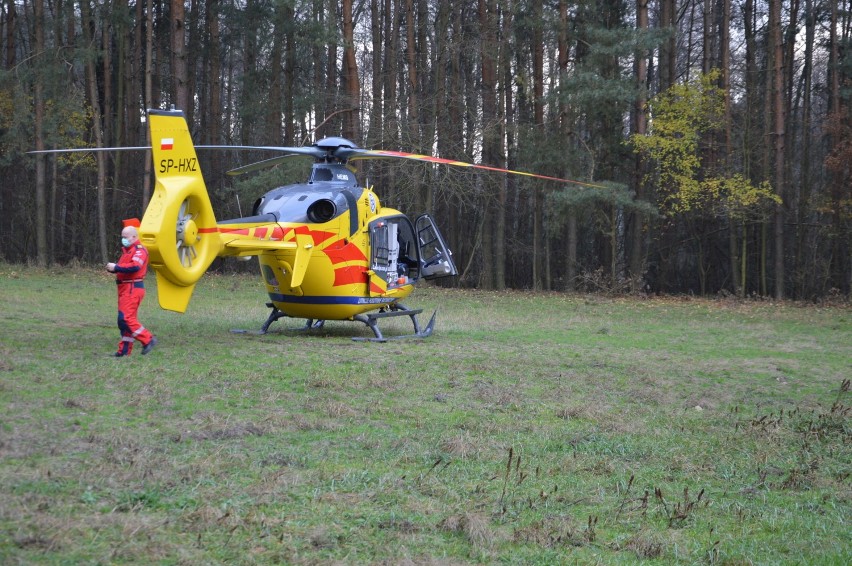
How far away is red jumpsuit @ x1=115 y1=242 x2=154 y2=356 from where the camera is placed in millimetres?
10773

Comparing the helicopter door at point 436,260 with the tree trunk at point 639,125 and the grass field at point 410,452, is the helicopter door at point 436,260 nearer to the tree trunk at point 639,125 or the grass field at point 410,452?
the grass field at point 410,452

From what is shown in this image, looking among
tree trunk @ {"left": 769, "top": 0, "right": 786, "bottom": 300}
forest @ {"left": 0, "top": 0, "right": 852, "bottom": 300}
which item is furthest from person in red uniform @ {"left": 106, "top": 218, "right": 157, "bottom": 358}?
tree trunk @ {"left": 769, "top": 0, "right": 786, "bottom": 300}

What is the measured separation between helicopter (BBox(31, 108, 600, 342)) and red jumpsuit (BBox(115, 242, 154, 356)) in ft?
0.85

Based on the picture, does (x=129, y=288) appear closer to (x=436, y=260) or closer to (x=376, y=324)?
(x=376, y=324)

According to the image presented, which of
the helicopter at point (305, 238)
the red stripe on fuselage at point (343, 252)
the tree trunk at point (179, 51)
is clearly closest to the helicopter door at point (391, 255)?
the helicopter at point (305, 238)

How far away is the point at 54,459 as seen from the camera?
6141 mm

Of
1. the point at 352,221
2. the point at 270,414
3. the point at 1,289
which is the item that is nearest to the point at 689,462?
the point at 270,414

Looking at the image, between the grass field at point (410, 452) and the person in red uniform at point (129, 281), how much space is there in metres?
0.33

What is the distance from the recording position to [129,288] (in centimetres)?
1091

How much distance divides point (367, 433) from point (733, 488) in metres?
3.19

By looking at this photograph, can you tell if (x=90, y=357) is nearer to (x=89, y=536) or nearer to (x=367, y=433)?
(x=367, y=433)

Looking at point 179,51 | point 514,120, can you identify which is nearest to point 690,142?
point 514,120

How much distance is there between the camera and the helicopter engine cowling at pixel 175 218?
10.6m

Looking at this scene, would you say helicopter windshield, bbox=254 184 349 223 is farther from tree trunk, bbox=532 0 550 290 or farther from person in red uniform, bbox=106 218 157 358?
tree trunk, bbox=532 0 550 290
